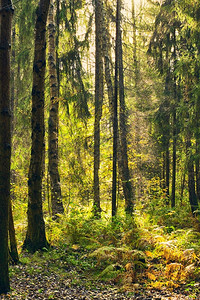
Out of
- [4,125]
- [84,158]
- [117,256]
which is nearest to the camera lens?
[4,125]

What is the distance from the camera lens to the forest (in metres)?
5.47

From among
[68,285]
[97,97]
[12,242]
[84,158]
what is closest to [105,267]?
[68,285]

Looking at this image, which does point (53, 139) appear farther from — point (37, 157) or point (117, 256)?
point (117, 256)

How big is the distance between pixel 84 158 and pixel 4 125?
7.31 m

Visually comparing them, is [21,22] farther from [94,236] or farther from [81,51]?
[94,236]

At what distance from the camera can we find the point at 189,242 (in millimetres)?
7430

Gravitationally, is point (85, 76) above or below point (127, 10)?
below

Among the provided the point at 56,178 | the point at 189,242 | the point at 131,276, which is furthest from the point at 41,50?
the point at 189,242

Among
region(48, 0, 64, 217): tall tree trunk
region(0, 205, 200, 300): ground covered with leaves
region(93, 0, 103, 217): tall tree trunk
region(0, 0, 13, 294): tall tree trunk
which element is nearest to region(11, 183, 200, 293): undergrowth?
region(0, 205, 200, 300): ground covered with leaves

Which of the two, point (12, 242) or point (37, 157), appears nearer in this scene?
point (12, 242)

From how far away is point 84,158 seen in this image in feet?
38.4

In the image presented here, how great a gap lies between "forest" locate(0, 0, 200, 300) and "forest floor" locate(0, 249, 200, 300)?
2cm

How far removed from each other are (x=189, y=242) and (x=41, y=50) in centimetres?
554

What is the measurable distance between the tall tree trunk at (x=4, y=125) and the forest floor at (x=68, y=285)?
0.66 meters
